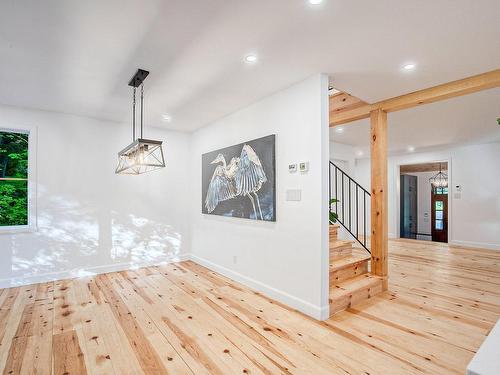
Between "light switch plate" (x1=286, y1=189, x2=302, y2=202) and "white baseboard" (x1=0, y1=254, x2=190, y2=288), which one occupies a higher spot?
"light switch plate" (x1=286, y1=189, x2=302, y2=202)

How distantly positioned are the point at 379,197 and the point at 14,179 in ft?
17.3

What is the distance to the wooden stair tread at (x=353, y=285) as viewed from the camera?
305 cm

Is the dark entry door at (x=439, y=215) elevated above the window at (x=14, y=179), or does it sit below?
below

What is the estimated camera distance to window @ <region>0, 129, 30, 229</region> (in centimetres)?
399

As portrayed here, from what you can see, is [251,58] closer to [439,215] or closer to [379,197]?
[379,197]

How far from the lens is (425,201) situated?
11.0m

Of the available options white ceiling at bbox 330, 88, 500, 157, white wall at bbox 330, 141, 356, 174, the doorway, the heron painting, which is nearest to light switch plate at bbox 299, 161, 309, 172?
the heron painting

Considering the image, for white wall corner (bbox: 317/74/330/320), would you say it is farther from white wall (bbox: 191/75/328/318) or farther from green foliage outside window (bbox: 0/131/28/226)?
Answer: green foliage outside window (bbox: 0/131/28/226)

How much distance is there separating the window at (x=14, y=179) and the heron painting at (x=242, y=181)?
273 centimetres

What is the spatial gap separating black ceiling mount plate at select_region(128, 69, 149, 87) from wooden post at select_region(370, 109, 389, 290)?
2.93m

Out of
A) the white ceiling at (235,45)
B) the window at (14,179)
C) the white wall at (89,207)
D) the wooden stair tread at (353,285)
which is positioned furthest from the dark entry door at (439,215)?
the window at (14,179)

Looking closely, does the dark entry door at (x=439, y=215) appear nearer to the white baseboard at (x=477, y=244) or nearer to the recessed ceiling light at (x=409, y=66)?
the white baseboard at (x=477, y=244)

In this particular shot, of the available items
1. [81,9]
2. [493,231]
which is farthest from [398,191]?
[81,9]

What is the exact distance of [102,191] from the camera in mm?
4551
